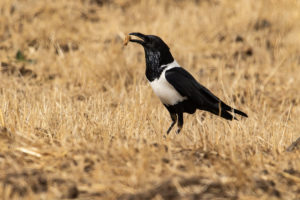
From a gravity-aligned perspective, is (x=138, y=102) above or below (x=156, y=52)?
below

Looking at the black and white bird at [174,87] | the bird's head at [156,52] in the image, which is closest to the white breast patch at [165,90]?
the black and white bird at [174,87]

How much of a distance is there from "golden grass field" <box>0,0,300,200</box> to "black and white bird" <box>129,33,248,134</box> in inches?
6.1

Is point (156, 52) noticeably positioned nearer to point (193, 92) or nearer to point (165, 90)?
point (165, 90)

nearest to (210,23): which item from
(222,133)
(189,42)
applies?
(189,42)

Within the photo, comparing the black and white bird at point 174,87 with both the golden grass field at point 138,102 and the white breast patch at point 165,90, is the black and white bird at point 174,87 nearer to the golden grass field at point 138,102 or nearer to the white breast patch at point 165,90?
the white breast patch at point 165,90

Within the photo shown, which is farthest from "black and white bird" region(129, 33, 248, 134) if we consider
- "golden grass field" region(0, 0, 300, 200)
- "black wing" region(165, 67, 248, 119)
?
"golden grass field" region(0, 0, 300, 200)

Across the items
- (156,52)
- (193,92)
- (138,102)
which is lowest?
(138,102)

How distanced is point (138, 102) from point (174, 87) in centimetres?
85

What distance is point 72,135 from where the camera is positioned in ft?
11.5

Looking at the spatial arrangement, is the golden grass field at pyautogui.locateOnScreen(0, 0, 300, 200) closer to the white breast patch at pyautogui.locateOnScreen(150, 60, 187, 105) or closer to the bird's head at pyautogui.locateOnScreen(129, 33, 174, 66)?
the white breast patch at pyautogui.locateOnScreen(150, 60, 187, 105)

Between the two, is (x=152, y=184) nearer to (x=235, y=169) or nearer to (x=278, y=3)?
(x=235, y=169)

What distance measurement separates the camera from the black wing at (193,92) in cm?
420

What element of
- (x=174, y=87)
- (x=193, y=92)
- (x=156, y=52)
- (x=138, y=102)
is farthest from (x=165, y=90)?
(x=138, y=102)

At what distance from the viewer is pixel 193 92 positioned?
428 cm
